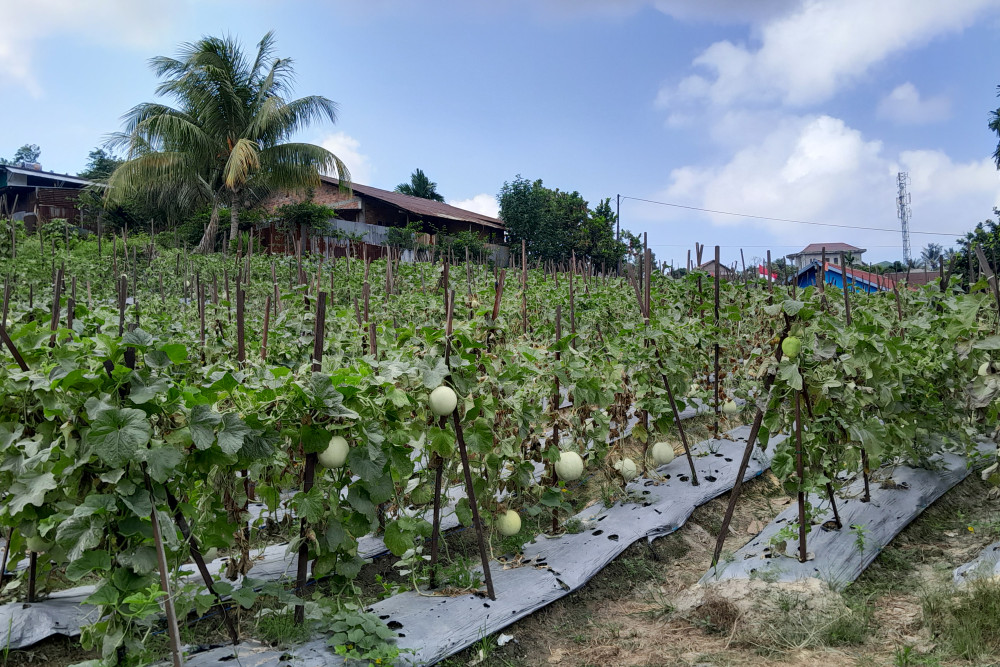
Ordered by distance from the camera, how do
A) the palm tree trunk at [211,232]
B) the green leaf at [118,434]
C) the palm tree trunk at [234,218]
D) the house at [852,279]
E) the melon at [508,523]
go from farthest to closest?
the palm tree trunk at [211,232] < the palm tree trunk at [234,218] < the house at [852,279] < the melon at [508,523] < the green leaf at [118,434]

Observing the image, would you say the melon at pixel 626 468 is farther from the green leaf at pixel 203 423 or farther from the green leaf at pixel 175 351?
the green leaf at pixel 175 351

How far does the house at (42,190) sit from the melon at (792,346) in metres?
28.0

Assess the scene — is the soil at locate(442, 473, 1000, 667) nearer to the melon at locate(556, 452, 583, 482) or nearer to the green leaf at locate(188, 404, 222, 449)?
the melon at locate(556, 452, 583, 482)

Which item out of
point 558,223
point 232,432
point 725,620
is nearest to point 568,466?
point 725,620

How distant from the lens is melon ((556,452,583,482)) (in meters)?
3.71

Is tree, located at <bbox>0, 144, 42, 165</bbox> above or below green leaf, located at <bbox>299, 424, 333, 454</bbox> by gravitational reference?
above

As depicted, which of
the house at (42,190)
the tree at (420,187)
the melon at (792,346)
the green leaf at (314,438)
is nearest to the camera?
the green leaf at (314,438)

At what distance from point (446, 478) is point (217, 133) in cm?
2210

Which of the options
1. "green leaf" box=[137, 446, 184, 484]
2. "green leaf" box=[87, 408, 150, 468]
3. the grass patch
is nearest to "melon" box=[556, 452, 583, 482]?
the grass patch

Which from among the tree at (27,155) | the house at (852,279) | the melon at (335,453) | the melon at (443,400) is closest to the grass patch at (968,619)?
the house at (852,279)

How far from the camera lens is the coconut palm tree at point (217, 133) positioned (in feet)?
70.3

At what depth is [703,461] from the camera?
4.96m

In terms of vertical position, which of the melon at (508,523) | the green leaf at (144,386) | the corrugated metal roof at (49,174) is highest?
the corrugated metal roof at (49,174)

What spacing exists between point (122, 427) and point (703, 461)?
4038 millimetres
